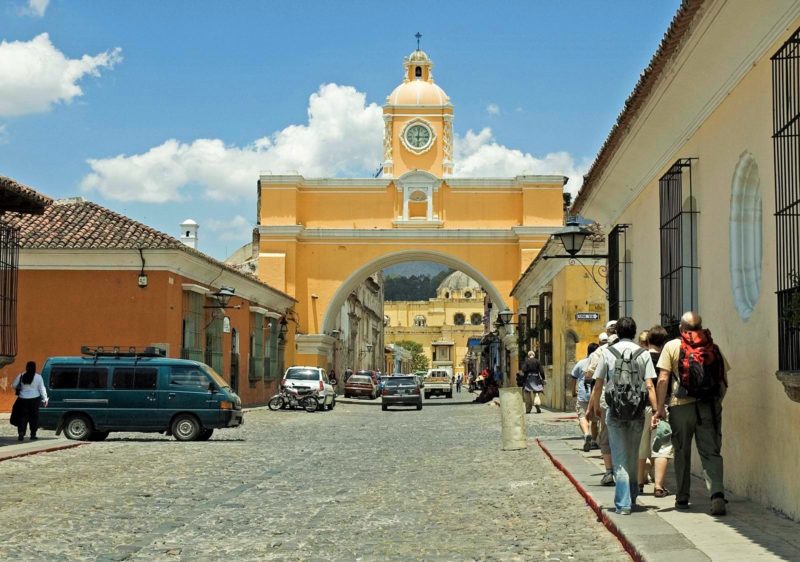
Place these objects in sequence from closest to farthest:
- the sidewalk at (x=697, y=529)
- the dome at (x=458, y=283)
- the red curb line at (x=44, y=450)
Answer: the sidewalk at (x=697, y=529)
the red curb line at (x=44, y=450)
the dome at (x=458, y=283)

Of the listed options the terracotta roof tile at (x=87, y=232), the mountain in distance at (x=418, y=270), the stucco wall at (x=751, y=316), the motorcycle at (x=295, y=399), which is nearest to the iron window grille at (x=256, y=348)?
the motorcycle at (x=295, y=399)

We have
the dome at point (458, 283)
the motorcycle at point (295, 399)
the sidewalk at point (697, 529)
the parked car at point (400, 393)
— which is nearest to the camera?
the sidewalk at point (697, 529)

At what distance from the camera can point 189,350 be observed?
3141cm

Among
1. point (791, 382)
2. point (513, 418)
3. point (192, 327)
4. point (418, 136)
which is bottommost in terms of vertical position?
point (513, 418)

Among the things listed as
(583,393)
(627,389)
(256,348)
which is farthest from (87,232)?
(627,389)

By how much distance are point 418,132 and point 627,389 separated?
41702mm

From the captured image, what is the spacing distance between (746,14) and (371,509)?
→ 5.15 m

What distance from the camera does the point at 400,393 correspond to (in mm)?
40219

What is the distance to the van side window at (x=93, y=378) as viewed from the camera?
1995cm

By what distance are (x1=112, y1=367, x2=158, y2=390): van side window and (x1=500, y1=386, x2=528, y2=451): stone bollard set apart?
20.7 ft

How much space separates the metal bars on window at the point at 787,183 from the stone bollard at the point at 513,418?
28.9 ft

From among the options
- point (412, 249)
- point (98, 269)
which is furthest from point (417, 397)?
point (98, 269)

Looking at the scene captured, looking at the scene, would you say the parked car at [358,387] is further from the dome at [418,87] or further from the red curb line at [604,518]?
the red curb line at [604,518]

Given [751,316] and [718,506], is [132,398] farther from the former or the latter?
[718,506]
